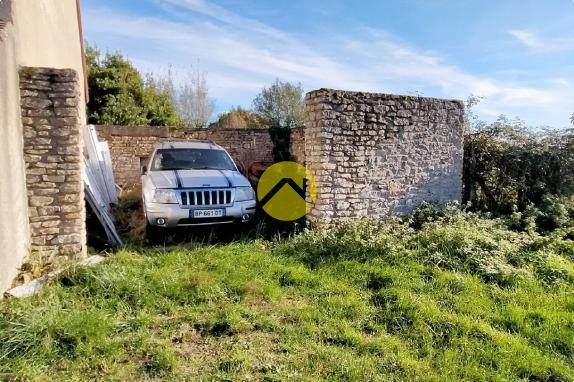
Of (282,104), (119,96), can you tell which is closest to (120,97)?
(119,96)

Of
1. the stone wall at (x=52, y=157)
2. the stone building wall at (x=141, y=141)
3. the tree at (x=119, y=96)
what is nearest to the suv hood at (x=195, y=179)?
the stone wall at (x=52, y=157)

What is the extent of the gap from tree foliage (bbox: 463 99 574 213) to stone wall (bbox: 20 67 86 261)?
7928 mm

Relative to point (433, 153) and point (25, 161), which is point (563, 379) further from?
point (25, 161)

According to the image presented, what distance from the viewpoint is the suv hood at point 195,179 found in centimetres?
565

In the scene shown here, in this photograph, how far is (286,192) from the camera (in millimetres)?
7285

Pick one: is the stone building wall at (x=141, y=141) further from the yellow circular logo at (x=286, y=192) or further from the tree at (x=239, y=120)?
the tree at (x=239, y=120)

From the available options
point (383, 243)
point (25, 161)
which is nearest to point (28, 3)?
point (25, 161)

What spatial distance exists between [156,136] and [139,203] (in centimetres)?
331

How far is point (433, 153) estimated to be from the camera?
7414 mm

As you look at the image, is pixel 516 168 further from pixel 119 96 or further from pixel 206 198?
pixel 119 96

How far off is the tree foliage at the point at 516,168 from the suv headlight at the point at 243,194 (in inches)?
209

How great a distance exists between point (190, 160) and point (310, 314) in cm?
422

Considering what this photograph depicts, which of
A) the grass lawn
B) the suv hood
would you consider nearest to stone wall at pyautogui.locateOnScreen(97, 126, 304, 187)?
the suv hood

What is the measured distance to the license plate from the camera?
550cm
